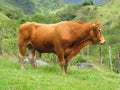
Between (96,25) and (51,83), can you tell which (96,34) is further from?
(51,83)

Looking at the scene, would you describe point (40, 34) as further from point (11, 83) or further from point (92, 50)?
point (92, 50)

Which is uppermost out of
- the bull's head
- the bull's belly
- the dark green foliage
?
the dark green foliage

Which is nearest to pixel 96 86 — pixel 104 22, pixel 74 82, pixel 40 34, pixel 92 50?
pixel 74 82

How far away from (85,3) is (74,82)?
128081 millimetres

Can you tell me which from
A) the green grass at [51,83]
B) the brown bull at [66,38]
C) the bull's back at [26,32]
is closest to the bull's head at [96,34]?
the brown bull at [66,38]

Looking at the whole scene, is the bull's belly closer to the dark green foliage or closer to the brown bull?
the brown bull

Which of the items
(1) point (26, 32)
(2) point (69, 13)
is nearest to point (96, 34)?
(1) point (26, 32)

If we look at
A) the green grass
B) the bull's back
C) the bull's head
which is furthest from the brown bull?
the green grass

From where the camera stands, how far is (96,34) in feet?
48.7

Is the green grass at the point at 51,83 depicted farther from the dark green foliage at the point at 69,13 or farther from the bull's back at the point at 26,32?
the dark green foliage at the point at 69,13

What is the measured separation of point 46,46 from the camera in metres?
15.2

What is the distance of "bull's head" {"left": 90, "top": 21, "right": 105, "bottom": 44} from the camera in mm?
14649

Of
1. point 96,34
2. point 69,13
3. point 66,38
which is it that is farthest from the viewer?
point 69,13

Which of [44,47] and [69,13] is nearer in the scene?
[44,47]
